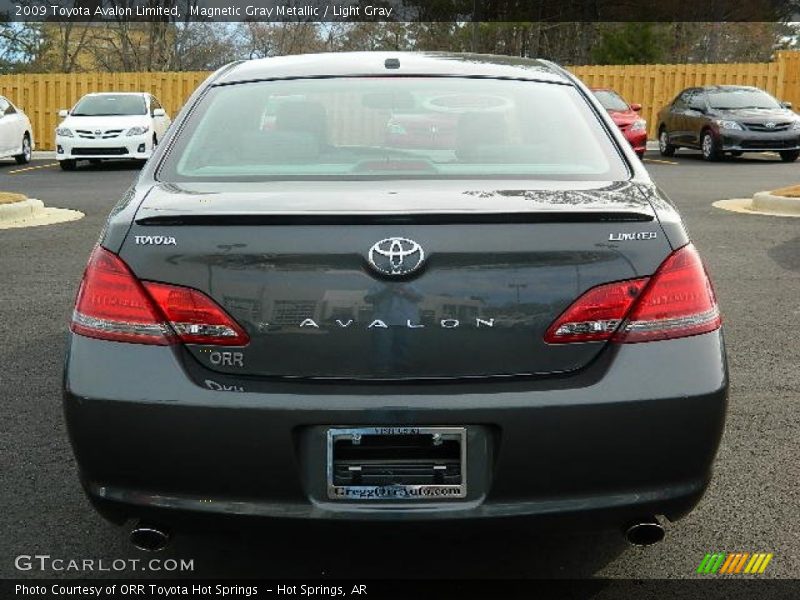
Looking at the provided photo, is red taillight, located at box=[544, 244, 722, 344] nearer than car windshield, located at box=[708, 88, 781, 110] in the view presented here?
Yes

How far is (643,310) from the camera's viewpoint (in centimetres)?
260

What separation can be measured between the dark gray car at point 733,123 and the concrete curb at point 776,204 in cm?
847

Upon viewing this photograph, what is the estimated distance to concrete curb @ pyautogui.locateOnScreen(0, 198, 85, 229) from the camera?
11.4 m

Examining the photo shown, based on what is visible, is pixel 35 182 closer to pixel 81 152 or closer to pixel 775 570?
pixel 81 152

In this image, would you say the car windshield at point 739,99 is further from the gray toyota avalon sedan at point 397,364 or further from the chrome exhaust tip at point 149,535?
the chrome exhaust tip at point 149,535

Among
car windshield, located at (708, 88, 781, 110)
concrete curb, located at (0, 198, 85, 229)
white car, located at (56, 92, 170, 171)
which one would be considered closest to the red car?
car windshield, located at (708, 88, 781, 110)

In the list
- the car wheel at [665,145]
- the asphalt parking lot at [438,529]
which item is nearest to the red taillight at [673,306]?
the asphalt parking lot at [438,529]

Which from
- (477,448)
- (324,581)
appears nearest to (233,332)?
(477,448)

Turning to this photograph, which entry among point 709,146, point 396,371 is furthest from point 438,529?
point 709,146

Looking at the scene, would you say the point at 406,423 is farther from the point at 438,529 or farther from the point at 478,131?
Answer: the point at 478,131

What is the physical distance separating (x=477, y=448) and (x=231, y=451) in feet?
1.99

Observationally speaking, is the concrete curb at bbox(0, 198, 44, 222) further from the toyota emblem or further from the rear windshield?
the toyota emblem

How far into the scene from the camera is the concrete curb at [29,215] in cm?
1140

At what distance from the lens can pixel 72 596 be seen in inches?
117
